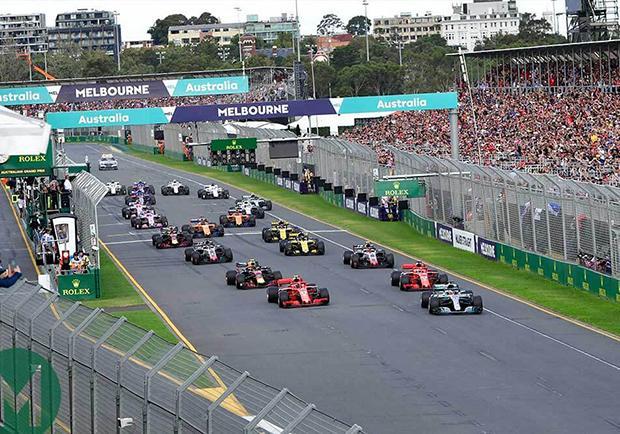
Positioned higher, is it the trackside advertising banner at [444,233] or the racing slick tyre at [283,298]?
the racing slick tyre at [283,298]

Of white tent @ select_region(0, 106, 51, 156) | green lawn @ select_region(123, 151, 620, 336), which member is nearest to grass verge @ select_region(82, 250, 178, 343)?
green lawn @ select_region(123, 151, 620, 336)

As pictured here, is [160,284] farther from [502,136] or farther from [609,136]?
[502,136]

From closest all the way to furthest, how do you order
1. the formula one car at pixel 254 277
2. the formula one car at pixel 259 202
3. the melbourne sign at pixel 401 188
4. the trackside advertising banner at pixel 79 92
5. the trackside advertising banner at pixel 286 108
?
the formula one car at pixel 254 277 < the melbourne sign at pixel 401 188 < the trackside advertising banner at pixel 286 108 < the trackside advertising banner at pixel 79 92 < the formula one car at pixel 259 202

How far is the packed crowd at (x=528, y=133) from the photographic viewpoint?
227 feet

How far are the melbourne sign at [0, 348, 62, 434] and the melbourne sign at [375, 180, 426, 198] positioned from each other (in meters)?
43.3

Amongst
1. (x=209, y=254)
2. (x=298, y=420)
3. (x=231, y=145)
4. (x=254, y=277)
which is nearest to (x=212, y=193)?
(x=231, y=145)

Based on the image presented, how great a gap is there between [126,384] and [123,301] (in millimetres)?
28807

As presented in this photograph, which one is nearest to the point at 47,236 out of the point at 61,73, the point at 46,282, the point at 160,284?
the point at 160,284

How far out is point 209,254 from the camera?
2042 inches

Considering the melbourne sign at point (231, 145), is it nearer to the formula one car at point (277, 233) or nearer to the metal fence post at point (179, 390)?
the formula one car at point (277, 233)

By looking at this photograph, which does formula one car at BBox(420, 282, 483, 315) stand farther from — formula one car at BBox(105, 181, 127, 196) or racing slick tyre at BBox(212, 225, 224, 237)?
formula one car at BBox(105, 181, 127, 196)

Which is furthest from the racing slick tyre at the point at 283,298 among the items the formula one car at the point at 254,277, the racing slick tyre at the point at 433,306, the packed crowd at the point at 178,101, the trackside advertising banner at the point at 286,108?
the packed crowd at the point at 178,101

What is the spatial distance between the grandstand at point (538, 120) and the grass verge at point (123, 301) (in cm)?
1972

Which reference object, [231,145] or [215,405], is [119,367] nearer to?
[215,405]
